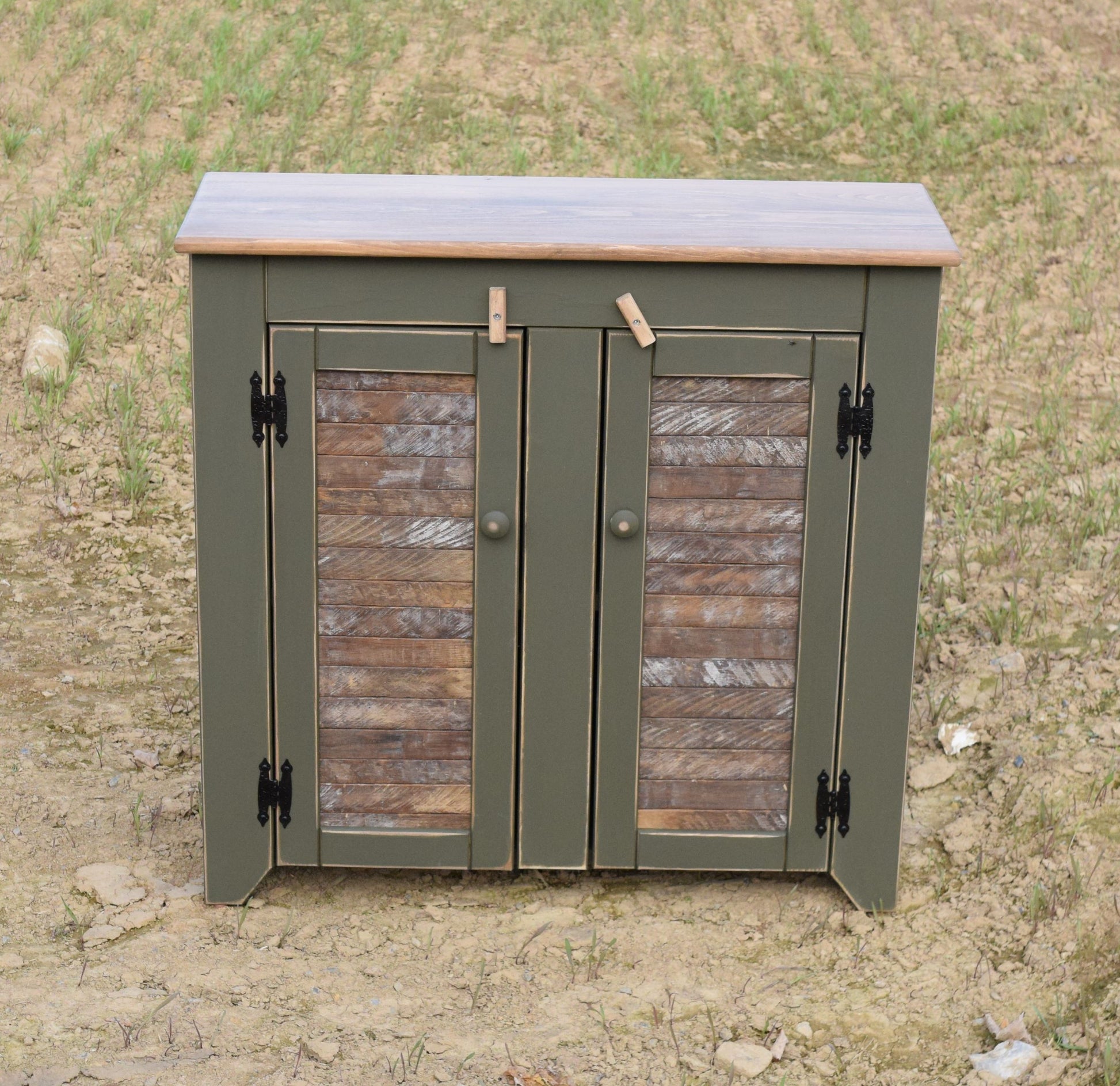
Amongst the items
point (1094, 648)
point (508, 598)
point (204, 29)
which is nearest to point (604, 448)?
point (508, 598)

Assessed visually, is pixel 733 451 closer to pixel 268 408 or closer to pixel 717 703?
pixel 717 703

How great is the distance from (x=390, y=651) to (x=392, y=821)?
1.51ft

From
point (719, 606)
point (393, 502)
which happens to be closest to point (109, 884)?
point (393, 502)

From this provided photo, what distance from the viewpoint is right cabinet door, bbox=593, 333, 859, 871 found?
11.2ft

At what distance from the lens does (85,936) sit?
3.57m

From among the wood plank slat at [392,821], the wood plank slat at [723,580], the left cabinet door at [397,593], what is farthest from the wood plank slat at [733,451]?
the wood plank slat at [392,821]

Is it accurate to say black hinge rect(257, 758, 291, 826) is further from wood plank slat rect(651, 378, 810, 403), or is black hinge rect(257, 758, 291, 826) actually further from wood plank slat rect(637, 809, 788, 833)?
wood plank slat rect(651, 378, 810, 403)

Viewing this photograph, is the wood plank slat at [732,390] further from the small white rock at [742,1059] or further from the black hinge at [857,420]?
the small white rock at [742,1059]

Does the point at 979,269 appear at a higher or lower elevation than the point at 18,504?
higher

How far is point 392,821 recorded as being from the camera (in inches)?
145

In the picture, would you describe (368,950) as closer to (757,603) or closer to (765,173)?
(757,603)

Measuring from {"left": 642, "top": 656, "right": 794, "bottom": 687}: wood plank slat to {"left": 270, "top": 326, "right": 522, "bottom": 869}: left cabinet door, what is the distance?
14.7 inches

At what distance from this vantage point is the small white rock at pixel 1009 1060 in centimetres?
317

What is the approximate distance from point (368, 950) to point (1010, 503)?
3668mm
